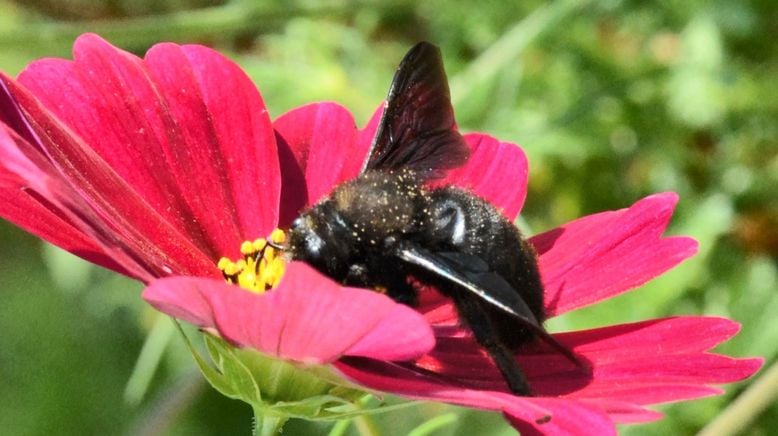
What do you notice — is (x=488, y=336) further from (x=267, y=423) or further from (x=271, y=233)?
(x=271, y=233)

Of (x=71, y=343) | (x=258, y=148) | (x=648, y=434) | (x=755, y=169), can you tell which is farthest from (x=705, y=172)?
(x=258, y=148)

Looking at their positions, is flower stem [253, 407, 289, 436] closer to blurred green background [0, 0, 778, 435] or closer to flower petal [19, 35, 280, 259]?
flower petal [19, 35, 280, 259]

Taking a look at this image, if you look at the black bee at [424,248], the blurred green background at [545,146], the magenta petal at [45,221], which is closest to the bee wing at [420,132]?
the black bee at [424,248]

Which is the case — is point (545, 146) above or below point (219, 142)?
below

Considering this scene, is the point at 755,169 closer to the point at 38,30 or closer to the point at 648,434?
the point at 648,434

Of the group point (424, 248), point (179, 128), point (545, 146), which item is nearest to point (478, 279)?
point (424, 248)

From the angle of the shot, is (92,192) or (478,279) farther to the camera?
(92,192)

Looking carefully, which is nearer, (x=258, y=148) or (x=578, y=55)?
(x=258, y=148)
